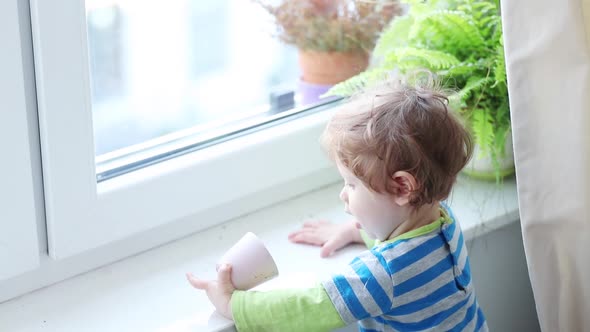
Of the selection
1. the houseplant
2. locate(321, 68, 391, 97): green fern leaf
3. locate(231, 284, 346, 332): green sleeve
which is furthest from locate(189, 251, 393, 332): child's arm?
the houseplant

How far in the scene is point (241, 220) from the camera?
1.41 metres

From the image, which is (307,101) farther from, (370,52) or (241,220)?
(241,220)

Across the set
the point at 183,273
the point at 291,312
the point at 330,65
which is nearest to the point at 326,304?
the point at 291,312

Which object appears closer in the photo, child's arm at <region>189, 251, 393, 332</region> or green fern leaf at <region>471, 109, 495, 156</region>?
child's arm at <region>189, 251, 393, 332</region>

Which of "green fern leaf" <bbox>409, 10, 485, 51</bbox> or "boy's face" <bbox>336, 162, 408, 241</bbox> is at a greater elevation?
"green fern leaf" <bbox>409, 10, 485, 51</bbox>

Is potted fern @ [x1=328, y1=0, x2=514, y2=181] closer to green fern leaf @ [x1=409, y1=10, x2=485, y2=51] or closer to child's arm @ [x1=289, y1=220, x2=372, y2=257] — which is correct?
green fern leaf @ [x1=409, y1=10, x2=485, y2=51]

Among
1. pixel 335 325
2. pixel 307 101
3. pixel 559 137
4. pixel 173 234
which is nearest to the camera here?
pixel 335 325

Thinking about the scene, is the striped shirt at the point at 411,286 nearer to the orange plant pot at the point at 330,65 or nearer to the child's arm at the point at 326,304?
the child's arm at the point at 326,304

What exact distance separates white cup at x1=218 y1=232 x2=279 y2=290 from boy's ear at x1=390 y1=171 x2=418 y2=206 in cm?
18

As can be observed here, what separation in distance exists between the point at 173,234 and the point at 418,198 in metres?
0.44

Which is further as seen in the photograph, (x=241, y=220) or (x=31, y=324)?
(x=241, y=220)

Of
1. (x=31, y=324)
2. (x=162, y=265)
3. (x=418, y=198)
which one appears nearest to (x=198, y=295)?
(x=162, y=265)

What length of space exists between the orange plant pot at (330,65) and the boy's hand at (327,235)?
34 cm

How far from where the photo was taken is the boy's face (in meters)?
1.10
